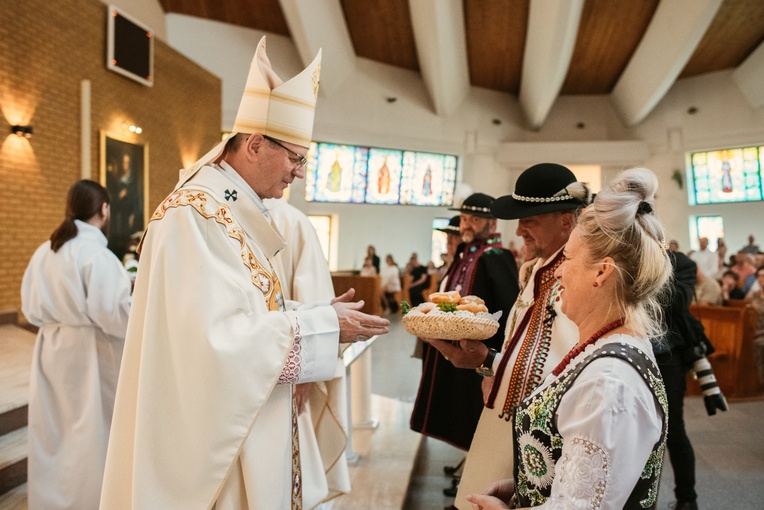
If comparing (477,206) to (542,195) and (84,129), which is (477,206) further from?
(84,129)

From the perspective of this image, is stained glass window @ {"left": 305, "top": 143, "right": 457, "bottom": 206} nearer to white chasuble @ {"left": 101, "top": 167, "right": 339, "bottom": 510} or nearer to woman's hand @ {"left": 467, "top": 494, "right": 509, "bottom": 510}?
white chasuble @ {"left": 101, "top": 167, "right": 339, "bottom": 510}

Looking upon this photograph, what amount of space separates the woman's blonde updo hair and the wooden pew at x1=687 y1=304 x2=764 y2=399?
251 inches

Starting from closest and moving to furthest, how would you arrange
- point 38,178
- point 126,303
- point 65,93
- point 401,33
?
point 126,303 → point 38,178 → point 65,93 → point 401,33


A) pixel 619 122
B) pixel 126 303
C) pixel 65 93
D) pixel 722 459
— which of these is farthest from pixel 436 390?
pixel 619 122

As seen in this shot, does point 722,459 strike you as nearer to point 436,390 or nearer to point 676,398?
point 676,398

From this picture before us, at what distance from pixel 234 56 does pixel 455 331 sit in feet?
43.0

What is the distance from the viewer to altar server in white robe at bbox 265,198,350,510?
8.53 feet

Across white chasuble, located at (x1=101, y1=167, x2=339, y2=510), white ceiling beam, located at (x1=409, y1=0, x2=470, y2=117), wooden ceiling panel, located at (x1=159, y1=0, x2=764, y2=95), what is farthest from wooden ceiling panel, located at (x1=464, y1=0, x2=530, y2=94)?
white chasuble, located at (x1=101, y1=167, x2=339, y2=510)

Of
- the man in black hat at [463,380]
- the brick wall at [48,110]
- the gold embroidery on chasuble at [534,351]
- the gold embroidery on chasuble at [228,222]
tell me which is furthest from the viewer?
the brick wall at [48,110]

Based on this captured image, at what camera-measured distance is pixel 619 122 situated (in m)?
18.5

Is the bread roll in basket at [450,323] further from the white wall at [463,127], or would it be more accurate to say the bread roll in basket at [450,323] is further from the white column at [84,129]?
the white wall at [463,127]

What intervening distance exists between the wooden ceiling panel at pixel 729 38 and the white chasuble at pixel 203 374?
44.1ft

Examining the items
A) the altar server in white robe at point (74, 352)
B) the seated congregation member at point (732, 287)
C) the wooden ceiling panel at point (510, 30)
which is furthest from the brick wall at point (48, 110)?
the seated congregation member at point (732, 287)

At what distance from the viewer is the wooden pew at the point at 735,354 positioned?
7.04 m
